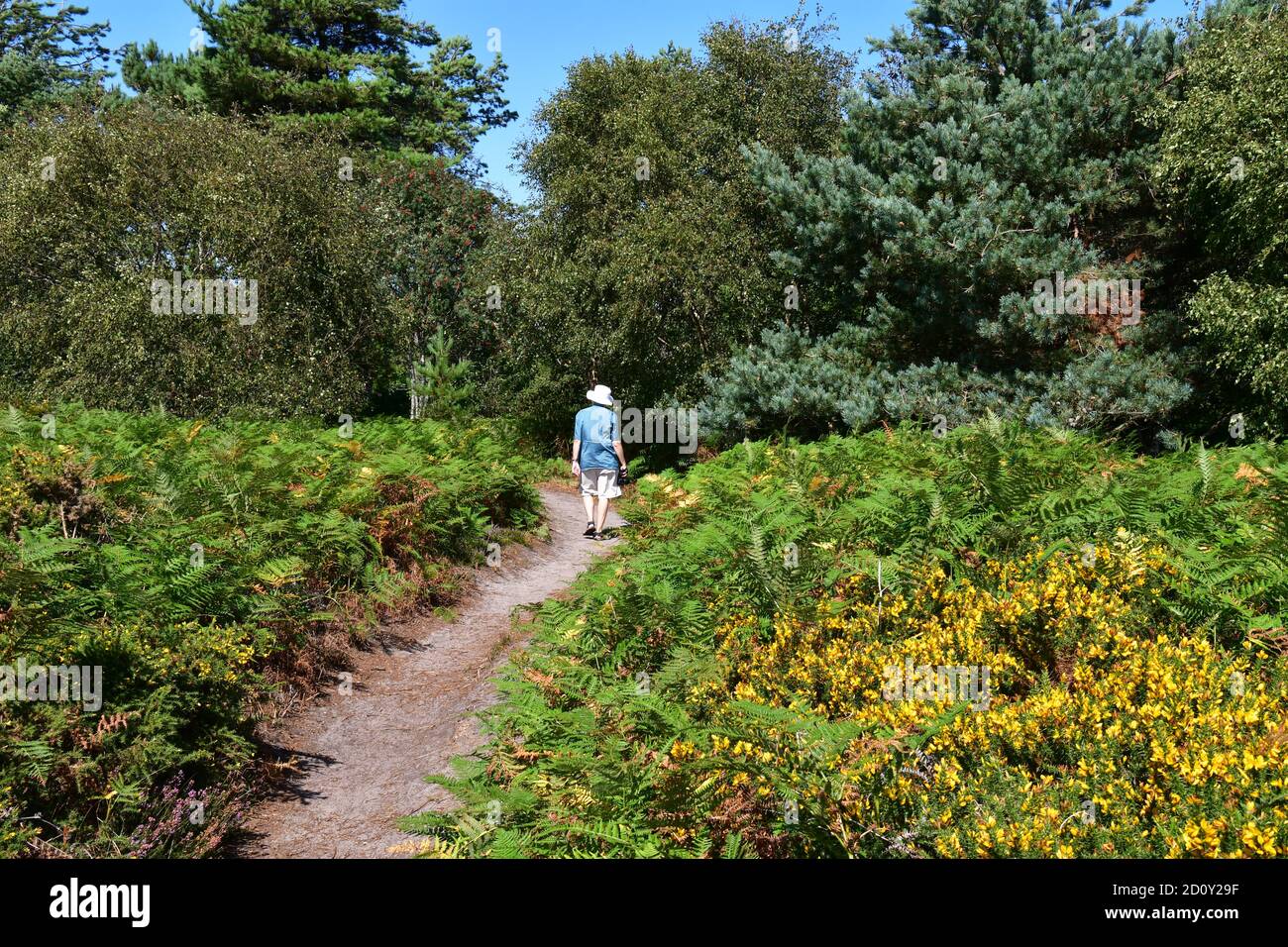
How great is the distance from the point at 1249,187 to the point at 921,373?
5934mm

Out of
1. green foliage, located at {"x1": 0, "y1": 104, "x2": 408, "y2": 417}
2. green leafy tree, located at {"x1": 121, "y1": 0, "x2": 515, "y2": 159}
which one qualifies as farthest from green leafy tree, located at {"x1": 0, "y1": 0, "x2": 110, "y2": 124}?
green foliage, located at {"x1": 0, "y1": 104, "x2": 408, "y2": 417}

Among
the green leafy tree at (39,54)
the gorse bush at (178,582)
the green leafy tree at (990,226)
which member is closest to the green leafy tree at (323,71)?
the green leafy tree at (39,54)

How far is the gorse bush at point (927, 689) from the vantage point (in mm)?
3920

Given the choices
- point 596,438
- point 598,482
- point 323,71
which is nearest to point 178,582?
point 596,438

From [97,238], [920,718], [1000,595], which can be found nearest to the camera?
[920,718]

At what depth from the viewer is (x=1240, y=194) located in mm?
15258

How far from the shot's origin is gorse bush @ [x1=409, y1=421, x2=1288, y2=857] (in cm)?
392

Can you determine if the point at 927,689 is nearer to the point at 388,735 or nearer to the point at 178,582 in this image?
the point at 388,735

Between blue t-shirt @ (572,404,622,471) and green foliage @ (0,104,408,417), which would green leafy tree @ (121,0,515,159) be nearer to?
green foliage @ (0,104,408,417)

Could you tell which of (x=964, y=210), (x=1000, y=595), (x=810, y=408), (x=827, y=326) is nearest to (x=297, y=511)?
(x=1000, y=595)

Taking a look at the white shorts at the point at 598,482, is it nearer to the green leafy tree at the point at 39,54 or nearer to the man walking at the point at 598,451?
the man walking at the point at 598,451

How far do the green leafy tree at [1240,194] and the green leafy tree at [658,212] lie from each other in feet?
25.6

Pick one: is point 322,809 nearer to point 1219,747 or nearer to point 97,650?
point 97,650

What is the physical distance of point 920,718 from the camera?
452 cm
